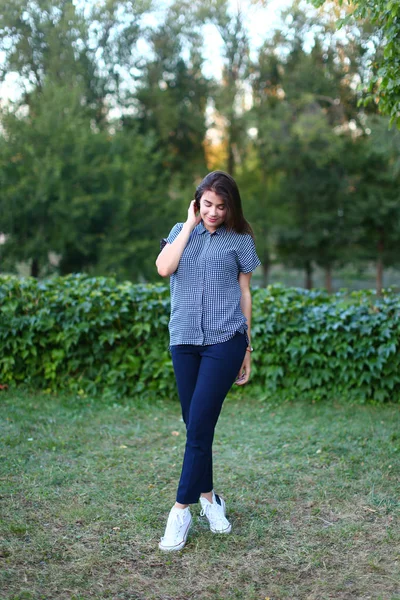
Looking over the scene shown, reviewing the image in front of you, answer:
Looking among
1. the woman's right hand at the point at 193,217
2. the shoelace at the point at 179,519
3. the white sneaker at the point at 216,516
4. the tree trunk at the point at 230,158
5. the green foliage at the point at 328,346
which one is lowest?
the white sneaker at the point at 216,516

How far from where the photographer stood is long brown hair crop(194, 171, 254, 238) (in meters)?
3.07

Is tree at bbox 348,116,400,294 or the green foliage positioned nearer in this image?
the green foliage

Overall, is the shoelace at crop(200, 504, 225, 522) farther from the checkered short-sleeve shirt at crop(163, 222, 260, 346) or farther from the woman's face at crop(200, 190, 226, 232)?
the woman's face at crop(200, 190, 226, 232)

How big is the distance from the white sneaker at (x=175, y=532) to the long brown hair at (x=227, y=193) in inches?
59.1

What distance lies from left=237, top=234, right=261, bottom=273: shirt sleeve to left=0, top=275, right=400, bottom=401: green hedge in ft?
9.59

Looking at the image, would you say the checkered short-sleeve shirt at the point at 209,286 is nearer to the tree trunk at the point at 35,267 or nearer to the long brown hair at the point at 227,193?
the long brown hair at the point at 227,193

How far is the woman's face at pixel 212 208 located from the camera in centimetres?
310

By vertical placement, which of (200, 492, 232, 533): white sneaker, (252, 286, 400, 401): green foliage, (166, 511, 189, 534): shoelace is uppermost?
(252, 286, 400, 401): green foliage

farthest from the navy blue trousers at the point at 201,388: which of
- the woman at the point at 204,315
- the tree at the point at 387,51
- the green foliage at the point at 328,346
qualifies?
the green foliage at the point at 328,346

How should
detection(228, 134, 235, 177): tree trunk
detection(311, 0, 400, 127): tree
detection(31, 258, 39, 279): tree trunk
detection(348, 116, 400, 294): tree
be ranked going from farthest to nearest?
detection(228, 134, 235, 177): tree trunk → detection(348, 116, 400, 294): tree → detection(31, 258, 39, 279): tree trunk → detection(311, 0, 400, 127): tree

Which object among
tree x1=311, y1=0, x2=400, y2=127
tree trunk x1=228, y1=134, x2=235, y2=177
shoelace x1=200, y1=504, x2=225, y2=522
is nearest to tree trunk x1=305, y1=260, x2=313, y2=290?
tree trunk x1=228, y1=134, x2=235, y2=177

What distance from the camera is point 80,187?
63.6ft

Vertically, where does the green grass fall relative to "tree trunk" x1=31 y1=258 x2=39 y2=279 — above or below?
below

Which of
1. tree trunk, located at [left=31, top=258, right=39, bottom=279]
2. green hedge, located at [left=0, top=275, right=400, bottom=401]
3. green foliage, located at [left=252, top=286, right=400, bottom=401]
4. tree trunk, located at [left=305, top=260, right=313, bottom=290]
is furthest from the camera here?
tree trunk, located at [left=305, top=260, right=313, bottom=290]
